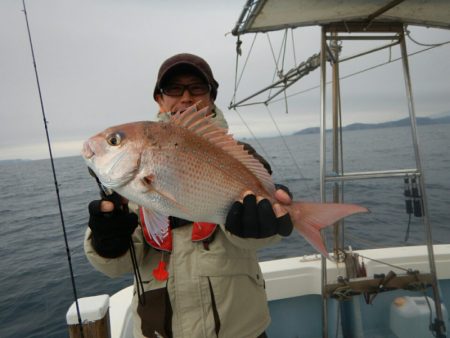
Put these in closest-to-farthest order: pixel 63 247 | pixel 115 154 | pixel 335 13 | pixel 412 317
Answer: pixel 115 154 → pixel 335 13 → pixel 412 317 → pixel 63 247

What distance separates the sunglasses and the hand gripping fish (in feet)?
2.30

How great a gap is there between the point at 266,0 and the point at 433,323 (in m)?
4.05

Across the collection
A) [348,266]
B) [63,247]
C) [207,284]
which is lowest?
[63,247]

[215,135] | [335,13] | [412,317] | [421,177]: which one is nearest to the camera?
[215,135]

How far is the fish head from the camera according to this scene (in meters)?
1.64

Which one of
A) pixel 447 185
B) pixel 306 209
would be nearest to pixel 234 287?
pixel 306 209

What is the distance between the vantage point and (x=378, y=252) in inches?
180

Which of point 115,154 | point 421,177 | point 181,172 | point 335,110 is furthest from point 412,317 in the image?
point 115,154

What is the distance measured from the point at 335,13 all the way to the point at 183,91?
6.08ft

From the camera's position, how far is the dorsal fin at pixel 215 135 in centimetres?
183

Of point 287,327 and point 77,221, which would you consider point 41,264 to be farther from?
point 287,327

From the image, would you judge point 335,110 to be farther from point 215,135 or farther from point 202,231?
point 202,231

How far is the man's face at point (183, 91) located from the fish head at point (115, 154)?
78 cm

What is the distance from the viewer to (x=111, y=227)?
6.13 feet
